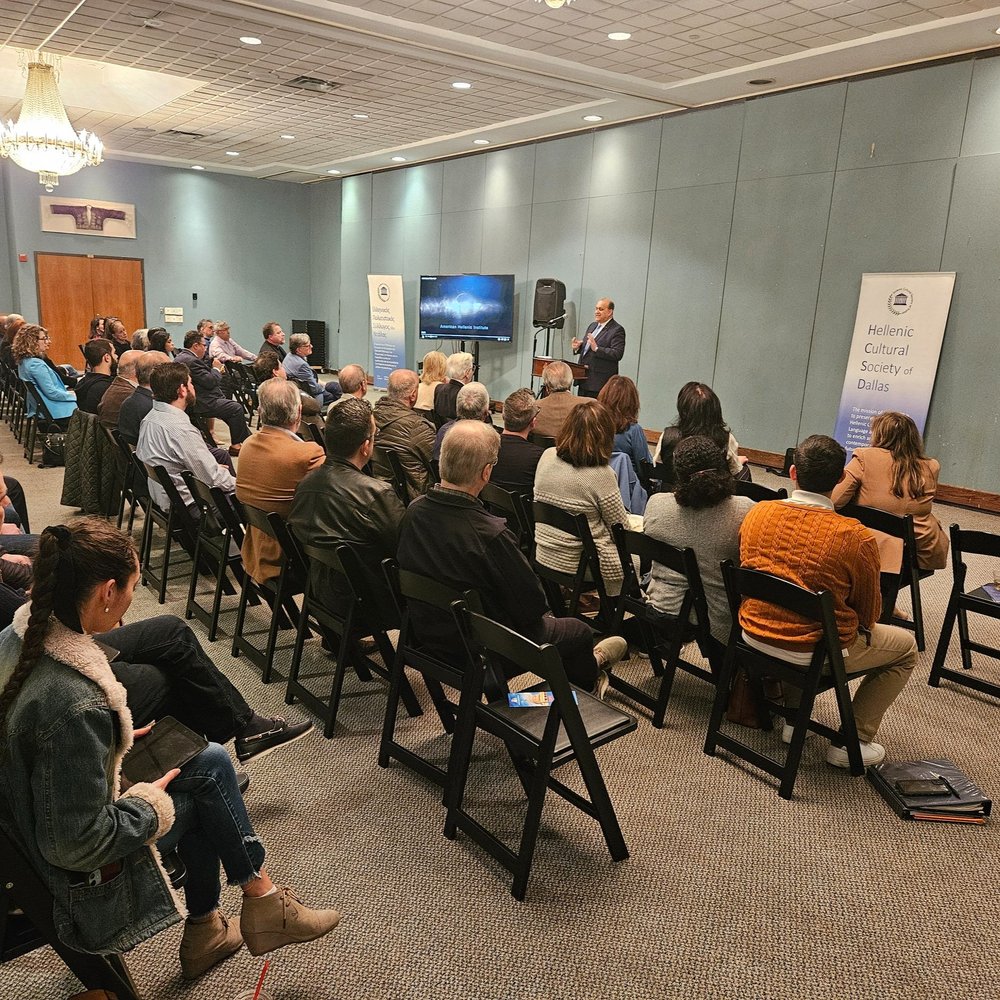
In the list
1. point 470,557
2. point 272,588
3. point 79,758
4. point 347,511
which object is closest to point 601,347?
point 272,588

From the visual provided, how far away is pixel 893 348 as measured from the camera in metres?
7.11

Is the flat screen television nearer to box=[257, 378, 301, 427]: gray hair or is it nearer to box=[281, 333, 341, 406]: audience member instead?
box=[281, 333, 341, 406]: audience member

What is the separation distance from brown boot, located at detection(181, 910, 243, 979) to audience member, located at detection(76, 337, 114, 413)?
519 centimetres

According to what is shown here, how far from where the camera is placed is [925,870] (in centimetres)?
238

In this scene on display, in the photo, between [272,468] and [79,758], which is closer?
[79,758]

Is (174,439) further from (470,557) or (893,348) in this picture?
(893,348)

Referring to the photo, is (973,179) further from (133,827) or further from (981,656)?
(133,827)

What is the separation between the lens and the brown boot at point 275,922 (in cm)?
184

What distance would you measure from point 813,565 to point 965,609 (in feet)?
4.73

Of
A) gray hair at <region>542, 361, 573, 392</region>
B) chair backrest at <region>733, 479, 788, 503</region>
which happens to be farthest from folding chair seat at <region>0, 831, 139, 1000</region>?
gray hair at <region>542, 361, 573, 392</region>

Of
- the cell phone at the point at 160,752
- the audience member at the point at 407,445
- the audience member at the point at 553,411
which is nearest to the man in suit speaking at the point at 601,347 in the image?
the audience member at the point at 553,411

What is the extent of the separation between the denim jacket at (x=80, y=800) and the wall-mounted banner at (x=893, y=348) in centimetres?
701

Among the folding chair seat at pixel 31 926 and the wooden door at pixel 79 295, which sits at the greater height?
the wooden door at pixel 79 295

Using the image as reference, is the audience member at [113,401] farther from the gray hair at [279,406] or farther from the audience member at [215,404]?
the gray hair at [279,406]
